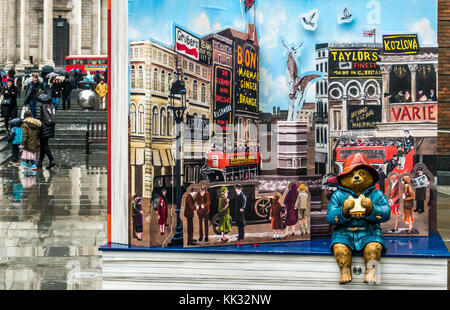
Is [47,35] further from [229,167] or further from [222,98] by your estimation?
[229,167]

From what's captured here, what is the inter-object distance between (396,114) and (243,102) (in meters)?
1.36

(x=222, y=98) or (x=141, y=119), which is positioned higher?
(x=222, y=98)

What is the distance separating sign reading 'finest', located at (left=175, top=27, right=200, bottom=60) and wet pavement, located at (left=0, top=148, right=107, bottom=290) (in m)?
2.63

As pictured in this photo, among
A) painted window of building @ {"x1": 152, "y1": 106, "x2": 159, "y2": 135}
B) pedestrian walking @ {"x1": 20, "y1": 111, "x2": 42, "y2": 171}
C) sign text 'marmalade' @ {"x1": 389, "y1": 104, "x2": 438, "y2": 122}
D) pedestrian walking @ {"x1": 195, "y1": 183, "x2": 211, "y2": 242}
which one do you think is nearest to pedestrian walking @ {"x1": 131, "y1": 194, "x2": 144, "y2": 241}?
pedestrian walking @ {"x1": 195, "y1": 183, "x2": 211, "y2": 242}

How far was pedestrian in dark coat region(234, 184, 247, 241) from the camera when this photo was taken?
23.0 ft

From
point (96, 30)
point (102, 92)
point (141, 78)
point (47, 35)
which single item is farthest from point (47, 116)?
point (96, 30)

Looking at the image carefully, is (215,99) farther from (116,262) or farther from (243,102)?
(116,262)

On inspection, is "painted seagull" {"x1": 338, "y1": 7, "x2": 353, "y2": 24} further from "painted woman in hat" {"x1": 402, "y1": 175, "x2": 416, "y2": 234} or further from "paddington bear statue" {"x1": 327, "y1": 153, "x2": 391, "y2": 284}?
"painted woman in hat" {"x1": 402, "y1": 175, "x2": 416, "y2": 234}

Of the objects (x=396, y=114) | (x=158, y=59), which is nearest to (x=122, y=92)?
(x=158, y=59)

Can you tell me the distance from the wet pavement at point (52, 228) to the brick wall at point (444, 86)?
7.59 metres

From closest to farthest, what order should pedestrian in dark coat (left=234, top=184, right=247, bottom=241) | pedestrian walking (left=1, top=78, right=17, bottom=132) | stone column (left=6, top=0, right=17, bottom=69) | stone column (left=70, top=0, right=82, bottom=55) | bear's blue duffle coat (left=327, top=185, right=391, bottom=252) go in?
1. bear's blue duffle coat (left=327, top=185, right=391, bottom=252)
2. pedestrian in dark coat (left=234, top=184, right=247, bottom=241)
3. pedestrian walking (left=1, top=78, right=17, bottom=132)
4. stone column (left=70, top=0, right=82, bottom=55)
5. stone column (left=6, top=0, right=17, bottom=69)

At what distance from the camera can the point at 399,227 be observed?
7363 mm

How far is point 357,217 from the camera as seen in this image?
6.57 metres

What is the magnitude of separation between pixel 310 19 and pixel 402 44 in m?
0.82
